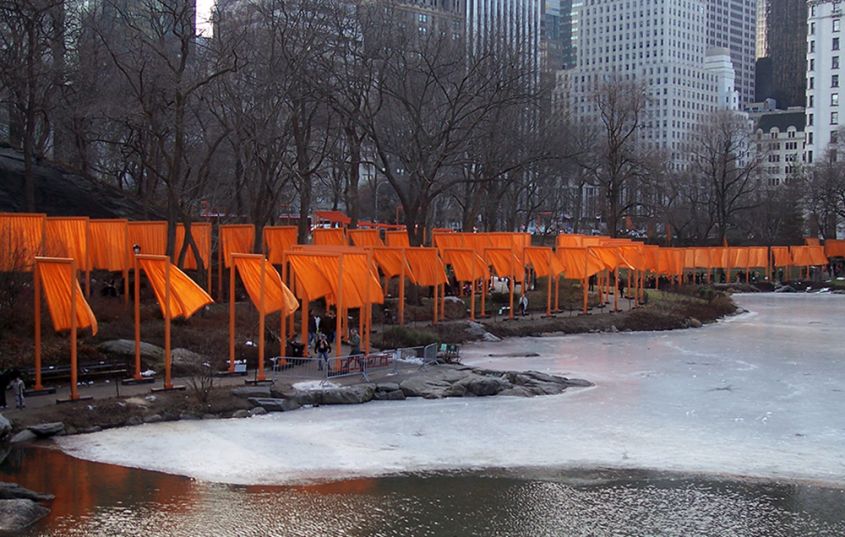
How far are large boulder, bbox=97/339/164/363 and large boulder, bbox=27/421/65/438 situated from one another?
6005 mm

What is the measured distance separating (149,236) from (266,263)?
42.4ft

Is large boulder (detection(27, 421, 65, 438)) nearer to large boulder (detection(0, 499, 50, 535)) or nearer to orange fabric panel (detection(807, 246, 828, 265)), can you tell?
large boulder (detection(0, 499, 50, 535))

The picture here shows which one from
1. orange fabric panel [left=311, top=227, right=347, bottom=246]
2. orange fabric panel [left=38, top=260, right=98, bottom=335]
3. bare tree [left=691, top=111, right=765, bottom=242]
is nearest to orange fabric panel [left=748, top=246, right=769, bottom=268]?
bare tree [left=691, top=111, right=765, bottom=242]

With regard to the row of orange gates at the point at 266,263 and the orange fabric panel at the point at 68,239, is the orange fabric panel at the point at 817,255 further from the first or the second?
the orange fabric panel at the point at 68,239

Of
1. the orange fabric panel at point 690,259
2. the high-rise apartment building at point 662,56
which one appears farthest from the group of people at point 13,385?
the high-rise apartment building at point 662,56

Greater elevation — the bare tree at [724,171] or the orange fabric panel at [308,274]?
the bare tree at [724,171]

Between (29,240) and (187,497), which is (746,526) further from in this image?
(29,240)

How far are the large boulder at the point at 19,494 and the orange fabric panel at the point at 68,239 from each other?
16698 mm

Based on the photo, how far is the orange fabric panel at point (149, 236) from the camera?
3928 centimetres

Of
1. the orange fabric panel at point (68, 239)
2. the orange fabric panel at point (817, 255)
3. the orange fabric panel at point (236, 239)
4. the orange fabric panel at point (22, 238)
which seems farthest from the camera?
the orange fabric panel at point (817, 255)

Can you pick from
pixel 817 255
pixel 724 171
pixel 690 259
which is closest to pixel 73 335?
pixel 690 259

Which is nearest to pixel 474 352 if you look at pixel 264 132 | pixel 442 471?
pixel 264 132

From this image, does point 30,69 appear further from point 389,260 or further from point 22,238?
point 389,260

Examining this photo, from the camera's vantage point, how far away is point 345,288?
30547 mm
